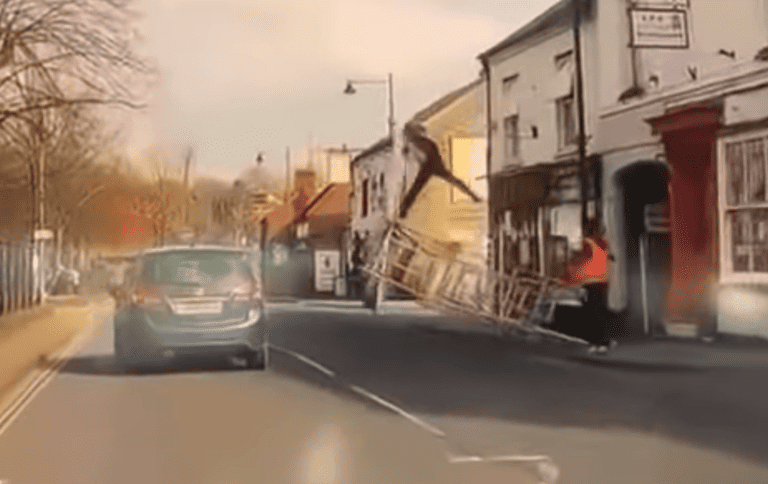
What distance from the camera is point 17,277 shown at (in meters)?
25.8

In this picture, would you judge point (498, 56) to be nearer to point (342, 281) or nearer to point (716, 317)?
point (716, 317)

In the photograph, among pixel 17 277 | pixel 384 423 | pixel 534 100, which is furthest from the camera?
pixel 17 277

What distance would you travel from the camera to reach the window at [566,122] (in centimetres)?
1484

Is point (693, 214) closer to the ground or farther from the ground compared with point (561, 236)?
farther from the ground

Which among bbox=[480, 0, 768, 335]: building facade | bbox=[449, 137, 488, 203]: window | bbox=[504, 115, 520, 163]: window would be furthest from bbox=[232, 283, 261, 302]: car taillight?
bbox=[504, 115, 520, 163]: window

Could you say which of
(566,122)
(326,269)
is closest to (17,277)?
(326,269)

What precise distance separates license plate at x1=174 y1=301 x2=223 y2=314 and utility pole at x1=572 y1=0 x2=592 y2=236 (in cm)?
539

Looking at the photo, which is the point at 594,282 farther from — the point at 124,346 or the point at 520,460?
the point at 520,460

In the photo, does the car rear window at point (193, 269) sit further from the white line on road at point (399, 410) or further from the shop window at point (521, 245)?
the shop window at point (521, 245)

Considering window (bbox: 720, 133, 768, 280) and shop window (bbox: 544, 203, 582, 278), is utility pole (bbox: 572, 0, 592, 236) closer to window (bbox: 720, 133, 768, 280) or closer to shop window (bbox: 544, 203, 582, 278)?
shop window (bbox: 544, 203, 582, 278)

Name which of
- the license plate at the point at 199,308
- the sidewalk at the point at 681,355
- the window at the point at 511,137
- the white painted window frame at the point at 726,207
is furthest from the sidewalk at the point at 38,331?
the white painted window frame at the point at 726,207

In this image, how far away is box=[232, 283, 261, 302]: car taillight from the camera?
11.0 metres

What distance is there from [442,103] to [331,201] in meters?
15.7

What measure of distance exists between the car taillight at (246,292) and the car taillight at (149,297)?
76 centimetres
